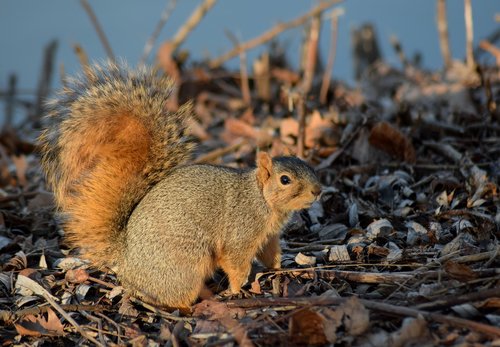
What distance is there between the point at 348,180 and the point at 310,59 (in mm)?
2737

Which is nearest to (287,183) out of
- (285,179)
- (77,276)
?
(285,179)

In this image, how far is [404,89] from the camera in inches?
310

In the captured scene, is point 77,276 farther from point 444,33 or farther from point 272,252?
point 444,33

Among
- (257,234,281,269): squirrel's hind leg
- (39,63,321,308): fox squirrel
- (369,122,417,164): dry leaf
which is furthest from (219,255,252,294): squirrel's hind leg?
(369,122,417,164): dry leaf

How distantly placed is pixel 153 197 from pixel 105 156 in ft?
1.23

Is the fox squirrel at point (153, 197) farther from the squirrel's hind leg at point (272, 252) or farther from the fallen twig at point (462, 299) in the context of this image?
the fallen twig at point (462, 299)

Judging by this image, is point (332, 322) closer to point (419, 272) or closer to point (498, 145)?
point (419, 272)

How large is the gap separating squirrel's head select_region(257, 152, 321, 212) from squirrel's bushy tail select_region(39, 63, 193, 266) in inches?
21.8

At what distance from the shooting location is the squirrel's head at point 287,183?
3.25 meters

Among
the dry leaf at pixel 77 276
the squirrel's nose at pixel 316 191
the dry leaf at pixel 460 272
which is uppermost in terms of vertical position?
the squirrel's nose at pixel 316 191

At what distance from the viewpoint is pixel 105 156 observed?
129 inches

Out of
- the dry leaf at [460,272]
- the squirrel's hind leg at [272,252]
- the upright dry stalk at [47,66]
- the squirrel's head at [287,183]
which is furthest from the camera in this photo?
the upright dry stalk at [47,66]

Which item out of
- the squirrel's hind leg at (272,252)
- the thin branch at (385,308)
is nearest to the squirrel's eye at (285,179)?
the squirrel's hind leg at (272,252)

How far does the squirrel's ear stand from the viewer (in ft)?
10.9
